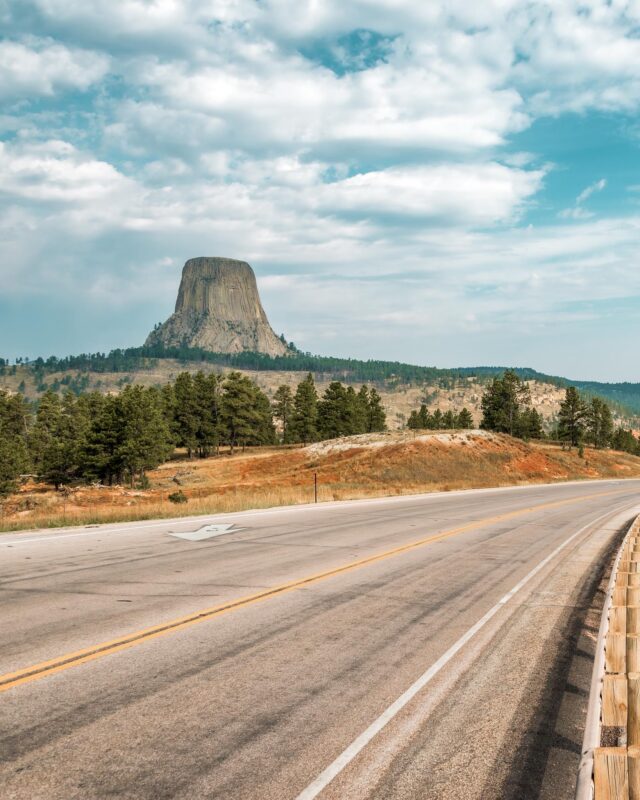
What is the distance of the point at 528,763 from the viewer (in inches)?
181

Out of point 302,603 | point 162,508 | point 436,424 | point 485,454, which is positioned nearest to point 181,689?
point 302,603

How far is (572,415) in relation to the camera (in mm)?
104125

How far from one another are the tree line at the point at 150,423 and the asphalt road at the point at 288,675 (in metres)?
44.4

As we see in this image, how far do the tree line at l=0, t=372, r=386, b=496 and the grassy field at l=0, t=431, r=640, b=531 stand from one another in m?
3.82

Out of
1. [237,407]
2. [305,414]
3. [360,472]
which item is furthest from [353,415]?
[360,472]

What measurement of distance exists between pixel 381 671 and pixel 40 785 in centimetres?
339

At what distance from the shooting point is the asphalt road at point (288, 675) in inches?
169

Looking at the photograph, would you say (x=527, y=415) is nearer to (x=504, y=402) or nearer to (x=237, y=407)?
(x=504, y=402)

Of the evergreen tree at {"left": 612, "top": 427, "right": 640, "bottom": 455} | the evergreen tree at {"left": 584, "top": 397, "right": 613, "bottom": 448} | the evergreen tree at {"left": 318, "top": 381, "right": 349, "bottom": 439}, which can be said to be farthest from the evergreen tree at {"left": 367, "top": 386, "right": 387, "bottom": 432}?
the evergreen tree at {"left": 612, "top": 427, "right": 640, "bottom": 455}

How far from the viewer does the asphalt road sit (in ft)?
14.0

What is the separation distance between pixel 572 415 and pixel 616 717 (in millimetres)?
107940

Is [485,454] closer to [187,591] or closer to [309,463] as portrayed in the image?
[309,463]

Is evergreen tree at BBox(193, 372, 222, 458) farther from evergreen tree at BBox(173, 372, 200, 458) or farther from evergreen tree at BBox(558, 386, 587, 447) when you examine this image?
evergreen tree at BBox(558, 386, 587, 447)

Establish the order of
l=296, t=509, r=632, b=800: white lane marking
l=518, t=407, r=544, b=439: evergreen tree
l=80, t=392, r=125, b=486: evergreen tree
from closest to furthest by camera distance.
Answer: l=296, t=509, r=632, b=800: white lane marking
l=80, t=392, r=125, b=486: evergreen tree
l=518, t=407, r=544, b=439: evergreen tree
